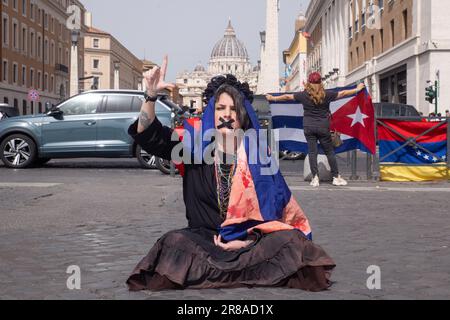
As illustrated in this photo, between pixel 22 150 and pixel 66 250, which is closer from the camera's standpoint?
pixel 66 250

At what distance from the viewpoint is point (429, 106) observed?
28984 mm

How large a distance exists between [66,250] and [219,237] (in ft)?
6.12

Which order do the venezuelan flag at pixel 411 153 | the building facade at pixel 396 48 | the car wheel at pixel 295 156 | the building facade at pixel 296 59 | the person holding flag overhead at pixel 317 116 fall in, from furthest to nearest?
the building facade at pixel 296 59, the building facade at pixel 396 48, the car wheel at pixel 295 156, the venezuelan flag at pixel 411 153, the person holding flag overhead at pixel 317 116

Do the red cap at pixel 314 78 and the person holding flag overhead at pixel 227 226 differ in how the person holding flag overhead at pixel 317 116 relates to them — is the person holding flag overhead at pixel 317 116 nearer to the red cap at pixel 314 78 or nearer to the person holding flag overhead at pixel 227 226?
the red cap at pixel 314 78

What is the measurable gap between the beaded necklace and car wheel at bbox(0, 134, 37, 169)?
10867mm

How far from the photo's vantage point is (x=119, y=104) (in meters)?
14.1

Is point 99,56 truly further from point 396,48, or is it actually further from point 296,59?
point 396,48

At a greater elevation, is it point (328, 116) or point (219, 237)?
point (328, 116)

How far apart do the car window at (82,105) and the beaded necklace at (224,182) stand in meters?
10.5

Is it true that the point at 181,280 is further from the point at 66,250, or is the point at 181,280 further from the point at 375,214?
the point at 375,214

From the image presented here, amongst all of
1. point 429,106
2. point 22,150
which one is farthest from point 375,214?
point 429,106

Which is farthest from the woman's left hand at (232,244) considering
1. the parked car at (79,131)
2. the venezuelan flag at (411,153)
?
the parked car at (79,131)

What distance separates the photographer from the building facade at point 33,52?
180 feet

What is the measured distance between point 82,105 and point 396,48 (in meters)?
22.1
